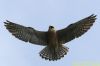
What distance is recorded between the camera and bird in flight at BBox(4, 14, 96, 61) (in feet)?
49.2

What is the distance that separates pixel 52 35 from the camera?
1512 cm

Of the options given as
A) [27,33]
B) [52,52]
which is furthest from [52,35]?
[27,33]

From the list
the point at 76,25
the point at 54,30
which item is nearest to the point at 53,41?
the point at 54,30

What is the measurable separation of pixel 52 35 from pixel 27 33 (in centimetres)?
118

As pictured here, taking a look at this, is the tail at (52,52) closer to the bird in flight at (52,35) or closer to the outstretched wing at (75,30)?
the bird in flight at (52,35)

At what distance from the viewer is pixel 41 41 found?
607 inches

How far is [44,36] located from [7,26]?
5.54ft

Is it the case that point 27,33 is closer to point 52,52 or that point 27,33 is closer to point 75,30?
point 52,52

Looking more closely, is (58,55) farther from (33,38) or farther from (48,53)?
(33,38)

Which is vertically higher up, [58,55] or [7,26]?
[7,26]

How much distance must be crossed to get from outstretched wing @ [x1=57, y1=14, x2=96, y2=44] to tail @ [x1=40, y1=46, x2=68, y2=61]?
0.37m

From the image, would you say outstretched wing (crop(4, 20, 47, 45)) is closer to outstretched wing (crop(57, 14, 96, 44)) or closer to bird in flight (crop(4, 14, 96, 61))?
bird in flight (crop(4, 14, 96, 61))

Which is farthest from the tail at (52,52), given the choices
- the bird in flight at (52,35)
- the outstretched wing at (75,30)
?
the outstretched wing at (75,30)

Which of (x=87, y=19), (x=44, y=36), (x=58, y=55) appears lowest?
(x=58, y=55)
